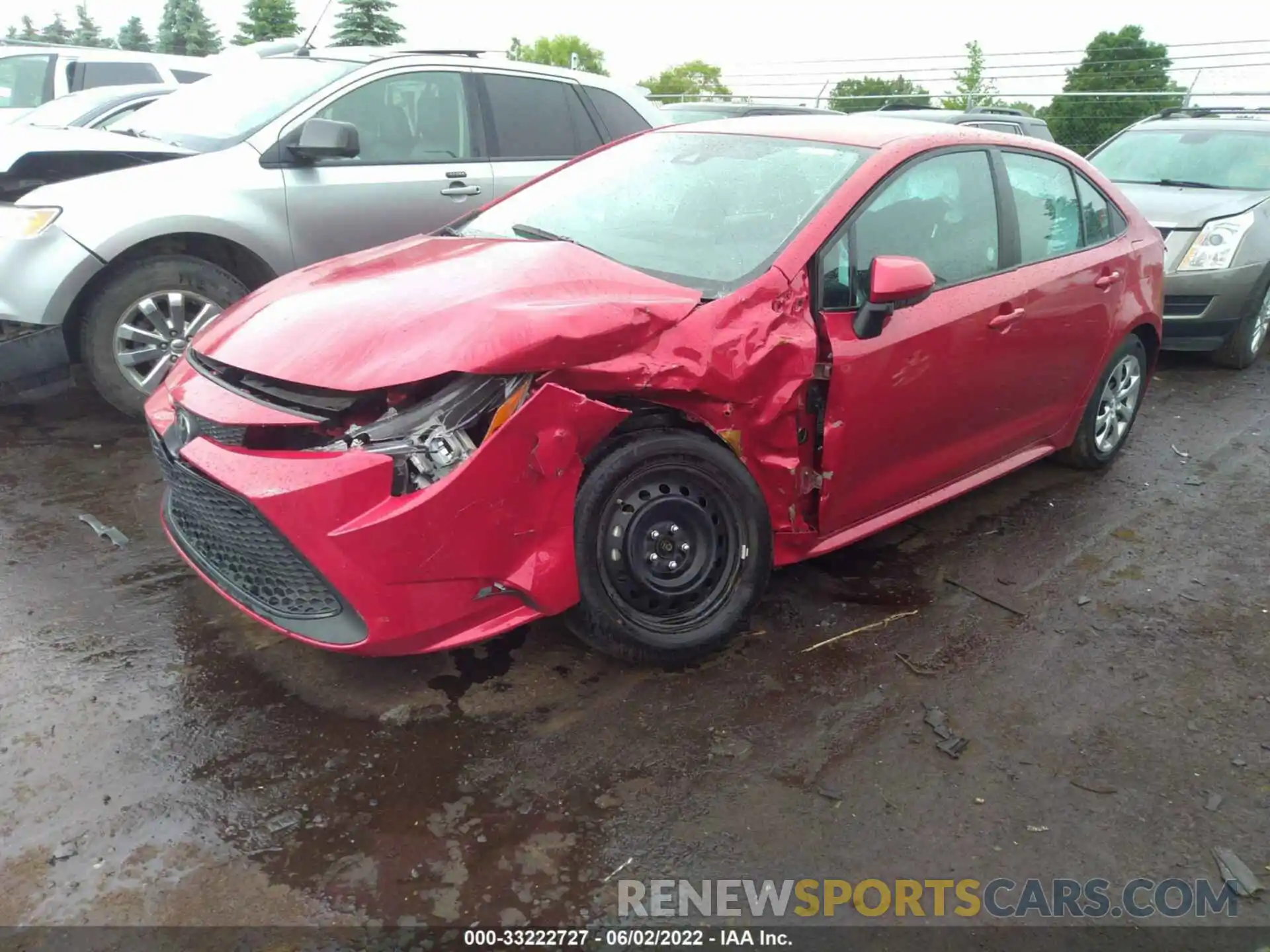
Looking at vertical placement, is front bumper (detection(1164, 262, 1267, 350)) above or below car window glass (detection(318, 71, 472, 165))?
below

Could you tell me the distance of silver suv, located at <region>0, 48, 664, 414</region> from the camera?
462 centimetres

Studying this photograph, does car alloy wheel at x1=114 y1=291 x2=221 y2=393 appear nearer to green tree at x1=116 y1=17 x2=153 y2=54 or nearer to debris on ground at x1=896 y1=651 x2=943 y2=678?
debris on ground at x1=896 y1=651 x2=943 y2=678

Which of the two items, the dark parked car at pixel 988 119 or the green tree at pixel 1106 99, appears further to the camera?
the green tree at pixel 1106 99

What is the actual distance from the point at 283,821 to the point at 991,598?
8.66 ft

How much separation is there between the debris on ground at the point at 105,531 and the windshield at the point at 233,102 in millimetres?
2141

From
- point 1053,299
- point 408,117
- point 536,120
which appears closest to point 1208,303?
point 1053,299

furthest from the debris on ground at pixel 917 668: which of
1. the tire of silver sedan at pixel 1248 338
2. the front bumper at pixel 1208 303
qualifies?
the tire of silver sedan at pixel 1248 338

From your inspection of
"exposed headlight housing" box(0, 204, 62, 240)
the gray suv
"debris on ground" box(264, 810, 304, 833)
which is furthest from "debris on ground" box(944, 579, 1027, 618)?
"exposed headlight housing" box(0, 204, 62, 240)

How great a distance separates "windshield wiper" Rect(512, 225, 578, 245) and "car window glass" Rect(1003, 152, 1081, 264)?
1.87 m

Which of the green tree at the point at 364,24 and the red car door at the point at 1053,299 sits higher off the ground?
the green tree at the point at 364,24

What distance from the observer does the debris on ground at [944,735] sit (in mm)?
2885

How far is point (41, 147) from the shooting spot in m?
4.94

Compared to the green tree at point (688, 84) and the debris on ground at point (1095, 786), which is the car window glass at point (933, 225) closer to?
the debris on ground at point (1095, 786)

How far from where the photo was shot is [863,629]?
3514 millimetres
